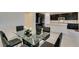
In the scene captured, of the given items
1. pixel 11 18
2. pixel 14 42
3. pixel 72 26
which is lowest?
pixel 14 42

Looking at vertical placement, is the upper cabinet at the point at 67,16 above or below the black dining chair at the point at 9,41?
above

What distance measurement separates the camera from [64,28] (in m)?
1.58

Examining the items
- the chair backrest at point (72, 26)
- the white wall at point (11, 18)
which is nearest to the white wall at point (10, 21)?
the white wall at point (11, 18)

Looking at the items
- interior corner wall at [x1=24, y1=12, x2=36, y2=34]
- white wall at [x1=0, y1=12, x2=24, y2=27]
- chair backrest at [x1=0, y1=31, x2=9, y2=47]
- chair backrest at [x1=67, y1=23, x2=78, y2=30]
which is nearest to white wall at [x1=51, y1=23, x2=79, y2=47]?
chair backrest at [x1=67, y1=23, x2=78, y2=30]

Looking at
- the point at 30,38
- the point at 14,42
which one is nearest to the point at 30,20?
the point at 30,38

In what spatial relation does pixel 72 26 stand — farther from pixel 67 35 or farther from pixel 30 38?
pixel 30 38

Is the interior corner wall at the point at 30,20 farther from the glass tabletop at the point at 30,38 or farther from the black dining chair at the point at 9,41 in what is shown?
the black dining chair at the point at 9,41

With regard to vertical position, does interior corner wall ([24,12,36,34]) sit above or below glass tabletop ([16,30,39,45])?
above

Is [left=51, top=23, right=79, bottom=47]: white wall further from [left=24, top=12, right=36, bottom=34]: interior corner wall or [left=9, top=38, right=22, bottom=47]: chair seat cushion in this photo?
[left=9, top=38, right=22, bottom=47]: chair seat cushion
